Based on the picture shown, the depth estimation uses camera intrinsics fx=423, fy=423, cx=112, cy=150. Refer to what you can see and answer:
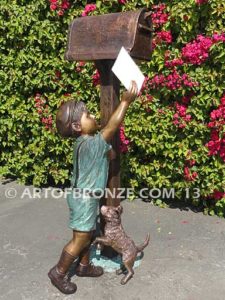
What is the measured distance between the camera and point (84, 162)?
3.23 m

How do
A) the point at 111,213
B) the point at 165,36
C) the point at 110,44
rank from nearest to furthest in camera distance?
the point at 110,44, the point at 111,213, the point at 165,36

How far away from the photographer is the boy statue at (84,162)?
321 centimetres

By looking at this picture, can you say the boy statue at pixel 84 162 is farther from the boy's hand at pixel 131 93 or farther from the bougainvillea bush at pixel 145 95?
the bougainvillea bush at pixel 145 95

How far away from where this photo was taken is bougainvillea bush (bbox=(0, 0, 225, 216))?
4.43 m

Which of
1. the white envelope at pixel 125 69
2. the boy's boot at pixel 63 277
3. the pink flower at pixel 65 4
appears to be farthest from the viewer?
the pink flower at pixel 65 4

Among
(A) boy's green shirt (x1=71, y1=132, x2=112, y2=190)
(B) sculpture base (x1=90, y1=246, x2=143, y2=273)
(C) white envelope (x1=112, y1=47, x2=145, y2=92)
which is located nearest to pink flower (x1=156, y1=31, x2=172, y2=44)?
(C) white envelope (x1=112, y1=47, x2=145, y2=92)

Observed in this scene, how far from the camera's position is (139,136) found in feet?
16.3

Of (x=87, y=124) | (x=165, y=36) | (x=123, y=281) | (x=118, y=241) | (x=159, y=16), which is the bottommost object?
(x=123, y=281)

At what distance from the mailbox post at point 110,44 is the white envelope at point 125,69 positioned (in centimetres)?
10

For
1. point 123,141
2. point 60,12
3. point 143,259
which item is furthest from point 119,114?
point 60,12

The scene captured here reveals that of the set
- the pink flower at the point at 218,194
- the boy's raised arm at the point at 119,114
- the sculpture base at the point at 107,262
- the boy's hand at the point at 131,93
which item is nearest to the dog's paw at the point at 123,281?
the sculpture base at the point at 107,262

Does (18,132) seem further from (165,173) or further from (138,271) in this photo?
(138,271)

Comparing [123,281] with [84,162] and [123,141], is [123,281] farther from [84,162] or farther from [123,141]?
[123,141]

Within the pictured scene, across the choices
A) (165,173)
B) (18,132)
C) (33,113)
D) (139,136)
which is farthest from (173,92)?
(18,132)
